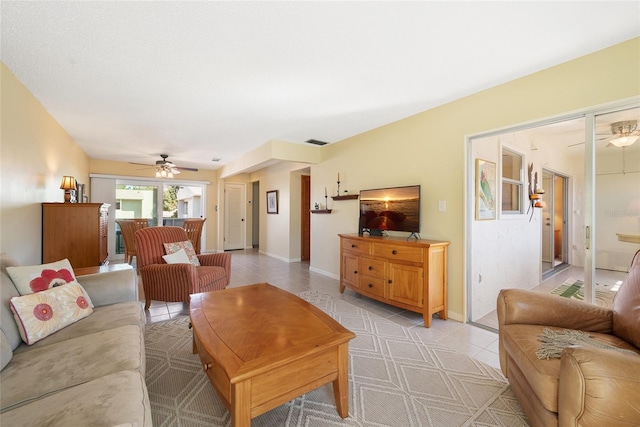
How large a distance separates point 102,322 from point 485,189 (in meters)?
3.64

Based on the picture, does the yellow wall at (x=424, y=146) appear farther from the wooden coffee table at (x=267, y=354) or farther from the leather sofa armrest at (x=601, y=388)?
the wooden coffee table at (x=267, y=354)

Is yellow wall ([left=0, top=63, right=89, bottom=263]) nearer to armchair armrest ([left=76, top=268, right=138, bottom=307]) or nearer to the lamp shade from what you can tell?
the lamp shade

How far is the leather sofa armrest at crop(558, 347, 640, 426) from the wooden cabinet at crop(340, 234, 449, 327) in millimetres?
1592

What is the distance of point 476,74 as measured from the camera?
7.44ft

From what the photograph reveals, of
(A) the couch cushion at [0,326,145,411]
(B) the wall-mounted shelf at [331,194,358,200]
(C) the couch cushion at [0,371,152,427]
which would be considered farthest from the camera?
(B) the wall-mounted shelf at [331,194,358,200]

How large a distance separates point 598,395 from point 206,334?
176cm

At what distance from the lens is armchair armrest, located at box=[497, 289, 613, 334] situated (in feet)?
5.02

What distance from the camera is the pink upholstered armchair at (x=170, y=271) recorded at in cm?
278

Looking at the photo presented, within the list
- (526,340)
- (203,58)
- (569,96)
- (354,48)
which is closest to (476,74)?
(569,96)

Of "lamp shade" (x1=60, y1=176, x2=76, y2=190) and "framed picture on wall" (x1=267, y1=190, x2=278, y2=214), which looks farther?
"framed picture on wall" (x1=267, y1=190, x2=278, y2=214)

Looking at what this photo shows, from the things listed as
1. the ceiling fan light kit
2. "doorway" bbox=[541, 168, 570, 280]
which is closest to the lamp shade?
the ceiling fan light kit

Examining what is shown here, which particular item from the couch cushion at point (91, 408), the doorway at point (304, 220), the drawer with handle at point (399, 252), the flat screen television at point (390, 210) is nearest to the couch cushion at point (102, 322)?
the couch cushion at point (91, 408)

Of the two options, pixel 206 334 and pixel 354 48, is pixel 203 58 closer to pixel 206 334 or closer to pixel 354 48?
pixel 354 48

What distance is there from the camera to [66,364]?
1.22 metres
